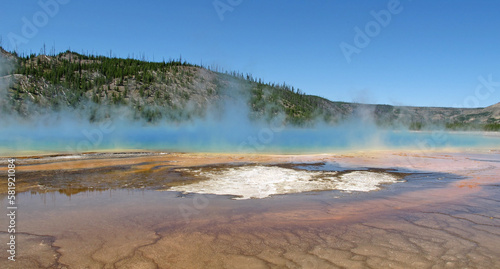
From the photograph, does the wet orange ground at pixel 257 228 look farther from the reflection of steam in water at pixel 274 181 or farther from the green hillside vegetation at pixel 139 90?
the green hillside vegetation at pixel 139 90

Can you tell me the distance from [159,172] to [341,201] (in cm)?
750

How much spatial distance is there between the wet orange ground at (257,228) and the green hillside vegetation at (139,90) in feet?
241

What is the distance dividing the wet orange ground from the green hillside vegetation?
73.5 m

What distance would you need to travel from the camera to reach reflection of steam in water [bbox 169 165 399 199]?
926cm

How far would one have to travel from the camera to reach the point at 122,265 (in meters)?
4.38

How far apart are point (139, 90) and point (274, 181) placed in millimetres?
87549

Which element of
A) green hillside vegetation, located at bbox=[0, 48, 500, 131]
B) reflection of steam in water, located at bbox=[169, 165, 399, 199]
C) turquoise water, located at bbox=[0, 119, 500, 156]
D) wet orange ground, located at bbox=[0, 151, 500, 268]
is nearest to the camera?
wet orange ground, located at bbox=[0, 151, 500, 268]

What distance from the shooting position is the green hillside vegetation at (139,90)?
76.8m

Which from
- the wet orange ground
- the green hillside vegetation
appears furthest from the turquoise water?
the wet orange ground

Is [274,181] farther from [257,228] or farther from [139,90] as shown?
[139,90]

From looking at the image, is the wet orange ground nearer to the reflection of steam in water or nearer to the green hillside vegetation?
the reflection of steam in water

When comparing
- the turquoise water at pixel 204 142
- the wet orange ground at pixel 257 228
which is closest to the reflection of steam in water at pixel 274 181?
the wet orange ground at pixel 257 228

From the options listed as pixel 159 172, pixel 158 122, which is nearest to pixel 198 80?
pixel 158 122

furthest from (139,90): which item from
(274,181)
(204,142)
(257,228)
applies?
(257,228)
